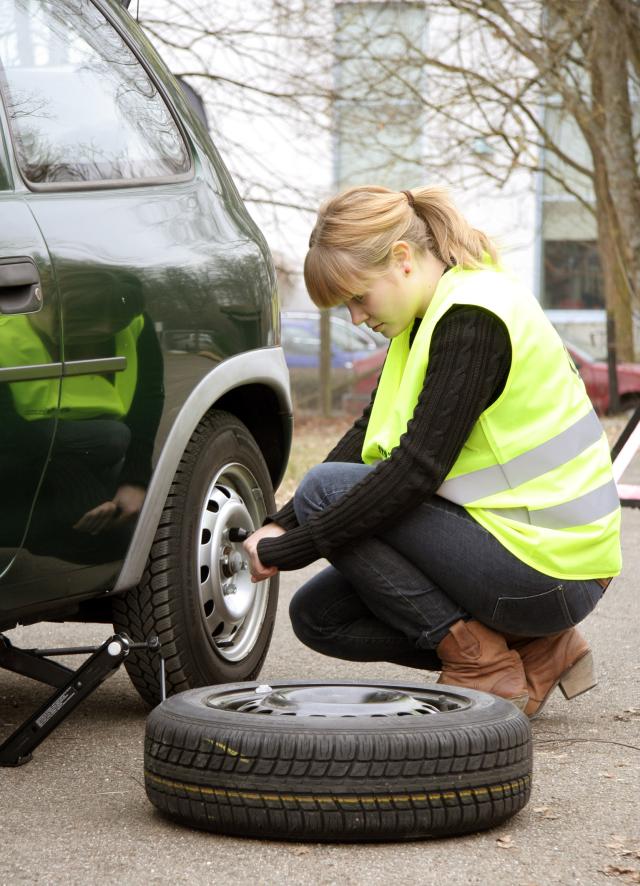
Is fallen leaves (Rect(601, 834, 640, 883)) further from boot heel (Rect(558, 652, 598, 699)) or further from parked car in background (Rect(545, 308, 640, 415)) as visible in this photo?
Result: parked car in background (Rect(545, 308, 640, 415))

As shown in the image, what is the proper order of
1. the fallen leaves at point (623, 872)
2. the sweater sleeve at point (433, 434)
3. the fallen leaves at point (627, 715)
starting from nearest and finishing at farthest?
the fallen leaves at point (623, 872), the sweater sleeve at point (433, 434), the fallen leaves at point (627, 715)

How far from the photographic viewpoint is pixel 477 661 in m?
3.06

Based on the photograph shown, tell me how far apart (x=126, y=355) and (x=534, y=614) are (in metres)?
1.07

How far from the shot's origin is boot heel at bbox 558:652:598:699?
10.7ft

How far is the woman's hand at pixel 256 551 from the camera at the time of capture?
3039 mm

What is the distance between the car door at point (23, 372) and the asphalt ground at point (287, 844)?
1.54ft

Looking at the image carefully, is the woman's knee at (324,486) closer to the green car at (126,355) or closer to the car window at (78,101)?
the green car at (126,355)

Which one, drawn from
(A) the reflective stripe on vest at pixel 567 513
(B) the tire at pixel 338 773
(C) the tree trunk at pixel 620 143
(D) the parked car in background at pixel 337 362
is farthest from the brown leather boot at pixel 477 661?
(C) the tree trunk at pixel 620 143

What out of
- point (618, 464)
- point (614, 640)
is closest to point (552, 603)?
point (614, 640)

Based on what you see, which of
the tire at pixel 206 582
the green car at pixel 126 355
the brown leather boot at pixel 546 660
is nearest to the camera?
the green car at pixel 126 355

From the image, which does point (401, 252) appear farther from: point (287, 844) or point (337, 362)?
point (337, 362)

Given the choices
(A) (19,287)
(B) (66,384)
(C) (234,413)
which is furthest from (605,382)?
(A) (19,287)

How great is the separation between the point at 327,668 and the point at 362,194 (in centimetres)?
156

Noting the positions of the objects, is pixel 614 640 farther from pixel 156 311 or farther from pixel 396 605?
pixel 156 311
